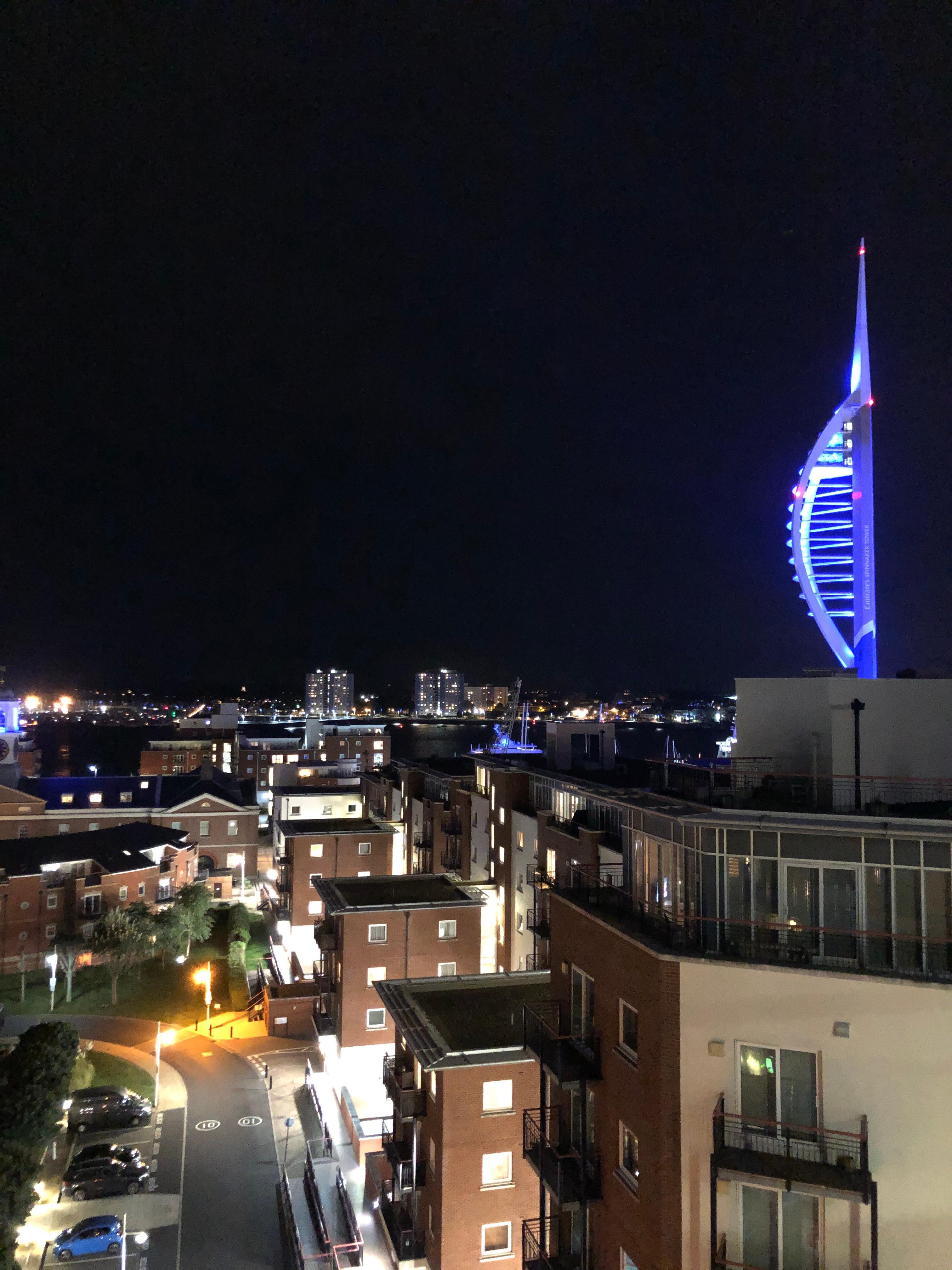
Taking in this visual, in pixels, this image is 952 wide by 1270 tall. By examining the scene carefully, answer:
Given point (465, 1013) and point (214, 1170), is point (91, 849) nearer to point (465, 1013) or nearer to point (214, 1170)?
point (214, 1170)

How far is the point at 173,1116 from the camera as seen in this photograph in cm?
2369

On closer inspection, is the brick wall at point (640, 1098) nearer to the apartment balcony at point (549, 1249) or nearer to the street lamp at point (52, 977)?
the apartment balcony at point (549, 1249)

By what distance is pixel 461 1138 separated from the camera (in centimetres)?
1434

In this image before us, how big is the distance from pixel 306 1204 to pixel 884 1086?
16256 mm

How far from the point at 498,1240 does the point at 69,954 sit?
2632cm

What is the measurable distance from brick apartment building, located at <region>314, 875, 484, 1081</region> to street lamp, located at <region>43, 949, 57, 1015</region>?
48.4 feet

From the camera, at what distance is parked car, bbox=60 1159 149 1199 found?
64.5 ft

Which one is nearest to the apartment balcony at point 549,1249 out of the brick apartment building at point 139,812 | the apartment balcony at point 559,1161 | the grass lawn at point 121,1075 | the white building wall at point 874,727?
the apartment balcony at point 559,1161

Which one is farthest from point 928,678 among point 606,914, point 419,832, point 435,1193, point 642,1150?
point 419,832

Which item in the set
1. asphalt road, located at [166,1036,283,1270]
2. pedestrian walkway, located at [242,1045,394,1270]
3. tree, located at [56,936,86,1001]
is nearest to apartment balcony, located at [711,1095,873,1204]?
pedestrian walkway, located at [242,1045,394,1270]

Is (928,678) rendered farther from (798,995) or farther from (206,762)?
(206,762)

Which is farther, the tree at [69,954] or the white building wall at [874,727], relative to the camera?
the tree at [69,954]

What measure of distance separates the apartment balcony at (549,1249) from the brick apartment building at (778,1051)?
1.01m

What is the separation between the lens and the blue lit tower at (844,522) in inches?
1000
